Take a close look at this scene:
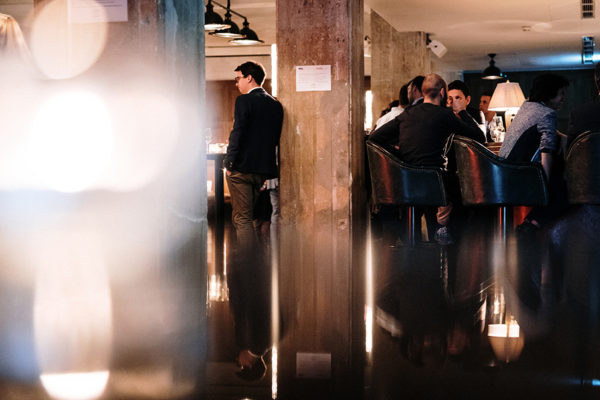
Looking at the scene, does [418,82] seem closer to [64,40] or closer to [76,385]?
[64,40]

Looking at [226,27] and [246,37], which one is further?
[246,37]

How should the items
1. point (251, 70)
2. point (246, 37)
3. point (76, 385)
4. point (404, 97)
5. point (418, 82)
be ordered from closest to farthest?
point (76, 385)
point (418, 82)
point (251, 70)
point (404, 97)
point (246, 37)

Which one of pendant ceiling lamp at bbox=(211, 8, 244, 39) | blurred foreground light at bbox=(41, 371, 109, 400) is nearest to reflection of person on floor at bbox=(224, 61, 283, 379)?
pendant ceiling lamp at bbox=(211, 8, 244, 39)

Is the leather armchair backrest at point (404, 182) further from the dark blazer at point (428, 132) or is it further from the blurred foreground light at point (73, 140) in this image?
the blurred foreground light at point (73, 140)

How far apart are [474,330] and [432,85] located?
361 cm

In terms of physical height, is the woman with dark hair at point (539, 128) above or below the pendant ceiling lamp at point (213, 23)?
below

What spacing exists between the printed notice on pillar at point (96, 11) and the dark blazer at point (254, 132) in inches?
104

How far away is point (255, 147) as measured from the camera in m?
5.87

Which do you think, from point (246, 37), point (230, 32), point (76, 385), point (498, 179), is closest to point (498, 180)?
point (498, 179)

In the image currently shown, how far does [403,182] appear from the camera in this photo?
5164 mm

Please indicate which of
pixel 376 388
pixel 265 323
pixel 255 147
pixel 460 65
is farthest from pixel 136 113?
pixel 460 65

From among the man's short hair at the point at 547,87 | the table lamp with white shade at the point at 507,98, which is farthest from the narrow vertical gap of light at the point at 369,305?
the table lamp with white shade at the point at 507,98

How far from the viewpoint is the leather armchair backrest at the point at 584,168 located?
188 inches

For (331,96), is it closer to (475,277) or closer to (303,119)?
(303,119)
